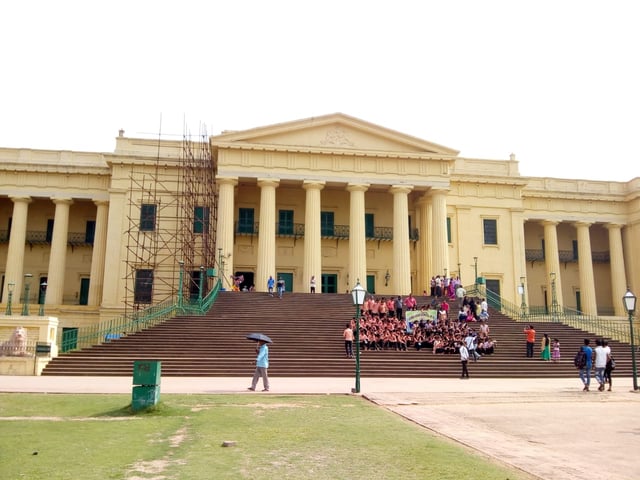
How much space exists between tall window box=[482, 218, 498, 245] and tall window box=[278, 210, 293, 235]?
1405 centimetres

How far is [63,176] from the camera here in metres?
42.4

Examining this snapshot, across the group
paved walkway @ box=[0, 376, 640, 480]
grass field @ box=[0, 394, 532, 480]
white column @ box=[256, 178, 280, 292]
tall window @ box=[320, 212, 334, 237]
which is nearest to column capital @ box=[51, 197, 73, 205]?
white column @ box=[256, 178, 280, 292]

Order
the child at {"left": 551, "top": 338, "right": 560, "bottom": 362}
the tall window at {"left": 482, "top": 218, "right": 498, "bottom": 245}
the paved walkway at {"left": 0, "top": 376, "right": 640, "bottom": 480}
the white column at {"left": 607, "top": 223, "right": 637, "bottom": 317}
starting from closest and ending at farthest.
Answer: the paved walkway at {"left": 0, "top": 376, "right": 640, "bottom": 480}, the child at {"left": 551, "top": 338, "right": 560, "bottom": 362}, the tall window at {"left": 482, "top": 218, "right": 498, "bottom": 245}, the white column at {"left": 607, "top": 223, "right": 637, "bottom": 317}

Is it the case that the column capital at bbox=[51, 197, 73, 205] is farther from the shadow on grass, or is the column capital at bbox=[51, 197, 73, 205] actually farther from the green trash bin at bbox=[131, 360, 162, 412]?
the green trash bin at bbox=[131, 360, 162, 412]

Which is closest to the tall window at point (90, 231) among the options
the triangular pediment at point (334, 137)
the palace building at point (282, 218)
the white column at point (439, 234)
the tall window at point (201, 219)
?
the palace building at point (282, 218)

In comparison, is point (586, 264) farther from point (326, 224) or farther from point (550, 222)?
point (326, 224)

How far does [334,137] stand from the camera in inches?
1590

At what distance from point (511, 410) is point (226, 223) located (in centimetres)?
2710

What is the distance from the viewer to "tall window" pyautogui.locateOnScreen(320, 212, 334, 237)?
43250 mm

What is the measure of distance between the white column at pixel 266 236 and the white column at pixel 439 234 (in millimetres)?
10331

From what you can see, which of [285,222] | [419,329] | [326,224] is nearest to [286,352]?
[419,329]

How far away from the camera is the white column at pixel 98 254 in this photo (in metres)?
41.3

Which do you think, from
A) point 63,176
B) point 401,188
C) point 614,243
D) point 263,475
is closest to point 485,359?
point 401,188

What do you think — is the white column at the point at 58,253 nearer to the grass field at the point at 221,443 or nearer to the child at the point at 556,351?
the grass field at the point at 221,443
